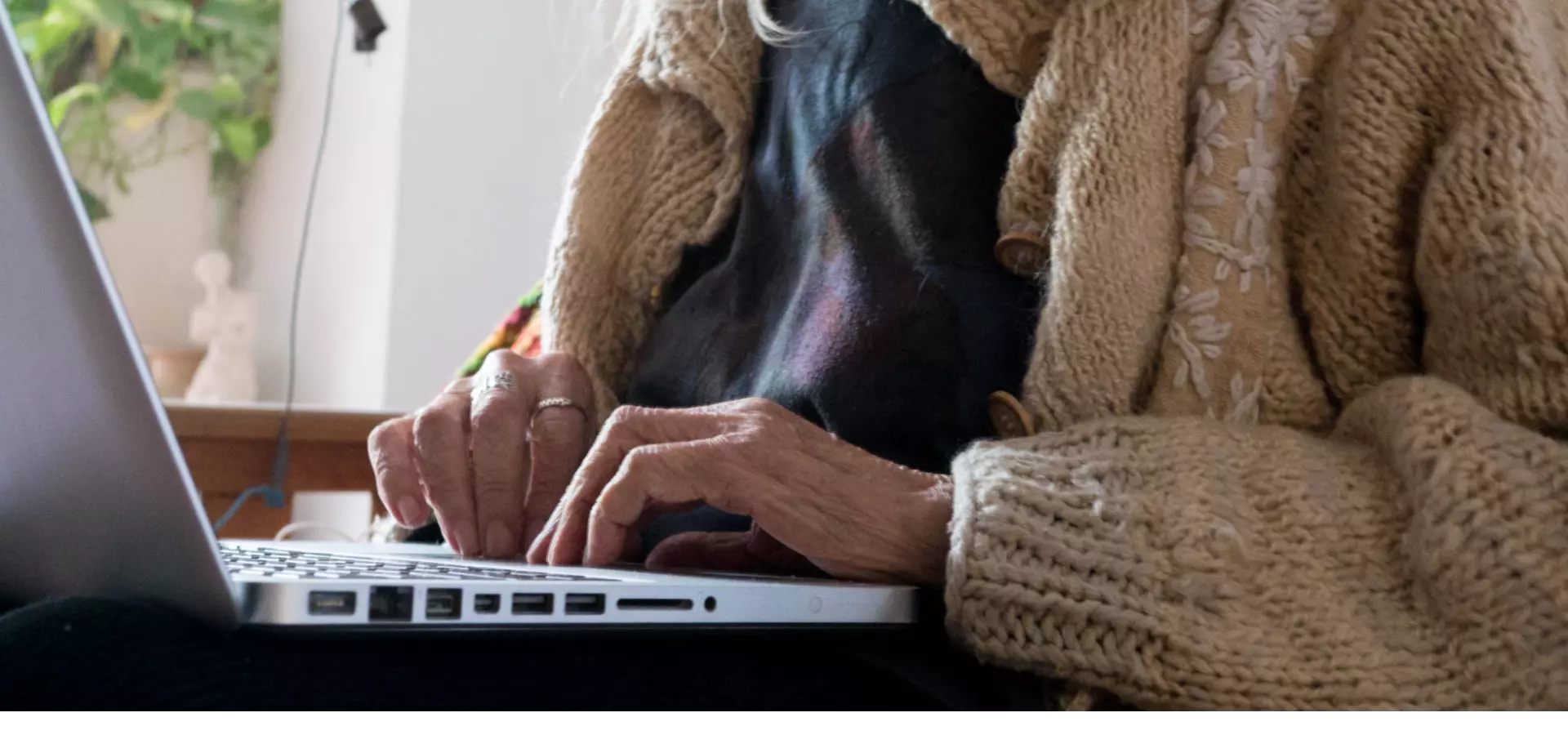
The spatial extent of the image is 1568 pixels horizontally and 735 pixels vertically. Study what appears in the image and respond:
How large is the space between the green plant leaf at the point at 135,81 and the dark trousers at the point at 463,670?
180 centimetres

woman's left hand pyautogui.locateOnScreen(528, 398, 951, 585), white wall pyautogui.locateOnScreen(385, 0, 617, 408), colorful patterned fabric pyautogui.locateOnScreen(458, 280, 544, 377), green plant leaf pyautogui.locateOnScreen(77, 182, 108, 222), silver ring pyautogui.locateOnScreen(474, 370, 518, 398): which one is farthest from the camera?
green plant leaf pyautogui.locateOnScreen(77, 182, 108, 222)

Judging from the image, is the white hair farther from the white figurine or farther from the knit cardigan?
the white figurine

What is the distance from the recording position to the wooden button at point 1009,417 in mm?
680

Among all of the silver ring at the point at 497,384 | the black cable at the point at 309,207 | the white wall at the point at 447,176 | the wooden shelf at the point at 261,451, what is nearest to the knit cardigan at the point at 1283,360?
the silver ring at the point at 497,384

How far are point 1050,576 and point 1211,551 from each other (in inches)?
2.7

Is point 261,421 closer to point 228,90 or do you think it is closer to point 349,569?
point 228,90

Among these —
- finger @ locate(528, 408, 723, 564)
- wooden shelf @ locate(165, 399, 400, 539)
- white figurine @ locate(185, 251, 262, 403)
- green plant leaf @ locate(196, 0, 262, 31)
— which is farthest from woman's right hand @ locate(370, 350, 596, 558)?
green plant leaf @ locate(196, 0, 262, 31)

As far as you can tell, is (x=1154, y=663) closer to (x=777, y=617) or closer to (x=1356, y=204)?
(x=777, y=617)

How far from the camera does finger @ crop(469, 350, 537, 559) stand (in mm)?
751

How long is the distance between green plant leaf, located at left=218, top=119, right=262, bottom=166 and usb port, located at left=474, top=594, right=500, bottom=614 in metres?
1.83

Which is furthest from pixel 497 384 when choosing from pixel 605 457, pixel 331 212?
pixel 331 212

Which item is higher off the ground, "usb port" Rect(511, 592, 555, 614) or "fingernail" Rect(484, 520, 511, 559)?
"usb port" Rect(511, 592, 555, 614)

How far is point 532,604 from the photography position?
428mm

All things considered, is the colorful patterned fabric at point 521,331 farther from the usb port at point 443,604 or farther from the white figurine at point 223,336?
the white figurine at point 223,336
